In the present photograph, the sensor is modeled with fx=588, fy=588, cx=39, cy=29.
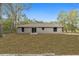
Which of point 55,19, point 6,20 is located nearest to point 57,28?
point 55,19

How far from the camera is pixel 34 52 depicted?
206 inches

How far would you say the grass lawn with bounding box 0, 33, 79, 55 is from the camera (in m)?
5.23

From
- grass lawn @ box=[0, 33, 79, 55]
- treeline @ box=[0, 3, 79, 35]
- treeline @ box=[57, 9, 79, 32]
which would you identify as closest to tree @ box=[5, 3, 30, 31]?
treeline @ box=[0, 3, 79, 35]

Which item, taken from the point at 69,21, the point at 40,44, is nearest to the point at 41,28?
the point at 40,44

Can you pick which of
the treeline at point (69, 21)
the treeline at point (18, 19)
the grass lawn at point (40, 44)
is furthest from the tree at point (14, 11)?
the treeline at point (69, 21)

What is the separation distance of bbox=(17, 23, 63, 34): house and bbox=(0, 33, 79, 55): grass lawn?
0.14 feet

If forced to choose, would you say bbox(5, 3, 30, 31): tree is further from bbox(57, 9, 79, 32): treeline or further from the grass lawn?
bbox(57, 9, 79, 32): treeline

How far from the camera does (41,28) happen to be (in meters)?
5.23

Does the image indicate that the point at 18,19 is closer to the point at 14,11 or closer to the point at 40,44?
the point at 14,11

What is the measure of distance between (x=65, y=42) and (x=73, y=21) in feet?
0.66

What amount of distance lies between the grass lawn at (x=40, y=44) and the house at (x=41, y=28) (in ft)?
0.14

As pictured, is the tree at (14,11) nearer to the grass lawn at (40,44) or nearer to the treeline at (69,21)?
the grass lawn at (40,44)

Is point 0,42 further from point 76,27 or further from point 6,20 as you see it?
point 76,27

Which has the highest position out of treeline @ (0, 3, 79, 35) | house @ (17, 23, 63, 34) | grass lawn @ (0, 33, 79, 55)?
treeline @ (0, 3, 79, 35)
